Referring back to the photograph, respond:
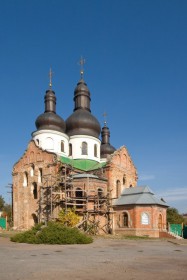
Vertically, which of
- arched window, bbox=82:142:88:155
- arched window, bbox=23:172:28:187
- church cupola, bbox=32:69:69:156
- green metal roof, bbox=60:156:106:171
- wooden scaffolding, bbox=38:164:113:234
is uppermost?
church cupola, bbox=32:69:69:156

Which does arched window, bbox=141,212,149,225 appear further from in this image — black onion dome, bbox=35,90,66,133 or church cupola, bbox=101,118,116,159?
church cupola, bbox=101,118,116,159

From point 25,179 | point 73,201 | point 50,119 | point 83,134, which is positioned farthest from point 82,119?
point 73,201

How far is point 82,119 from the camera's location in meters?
42.2

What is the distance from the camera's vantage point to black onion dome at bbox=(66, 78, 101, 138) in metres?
42.2

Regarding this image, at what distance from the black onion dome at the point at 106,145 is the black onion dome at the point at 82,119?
6414 millimetres

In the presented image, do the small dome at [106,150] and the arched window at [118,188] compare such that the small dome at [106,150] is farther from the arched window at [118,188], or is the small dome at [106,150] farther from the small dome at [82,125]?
the arched window at [118,188]

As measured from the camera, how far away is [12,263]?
41.4 ft

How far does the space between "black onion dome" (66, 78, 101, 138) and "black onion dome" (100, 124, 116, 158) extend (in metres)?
6.41

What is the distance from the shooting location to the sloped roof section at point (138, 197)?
35.2m

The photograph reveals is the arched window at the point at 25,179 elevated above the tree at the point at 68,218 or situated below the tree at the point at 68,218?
above

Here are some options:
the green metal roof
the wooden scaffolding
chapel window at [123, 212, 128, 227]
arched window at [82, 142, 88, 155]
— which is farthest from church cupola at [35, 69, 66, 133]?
chapel window at [123, 212, 128, 227]

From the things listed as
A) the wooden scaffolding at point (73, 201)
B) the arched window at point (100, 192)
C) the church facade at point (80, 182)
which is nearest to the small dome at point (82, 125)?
the church facade at point (80, 182)

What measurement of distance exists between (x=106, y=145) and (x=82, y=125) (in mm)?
9354

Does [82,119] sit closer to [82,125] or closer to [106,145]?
[82,125]
